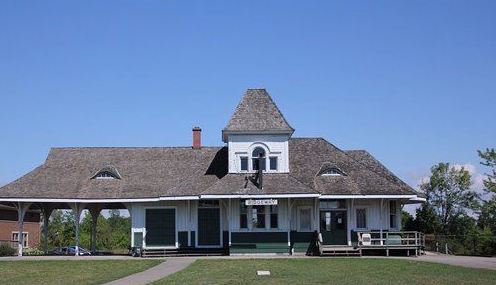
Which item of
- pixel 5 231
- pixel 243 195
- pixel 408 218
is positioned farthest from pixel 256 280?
pixel 5 231

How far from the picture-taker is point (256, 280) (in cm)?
1986

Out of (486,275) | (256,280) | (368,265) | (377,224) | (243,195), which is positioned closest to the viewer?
(256,280)

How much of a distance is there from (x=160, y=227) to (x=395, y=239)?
12.6 meters

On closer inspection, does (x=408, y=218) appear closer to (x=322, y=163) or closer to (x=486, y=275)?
(x=322, y=163)

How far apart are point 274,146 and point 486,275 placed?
16.5m

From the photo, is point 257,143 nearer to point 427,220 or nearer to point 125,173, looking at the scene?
point 125,173

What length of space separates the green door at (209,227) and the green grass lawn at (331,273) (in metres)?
8.66

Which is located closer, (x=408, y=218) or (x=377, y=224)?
(x=377, y=224)

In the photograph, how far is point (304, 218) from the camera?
117 ft

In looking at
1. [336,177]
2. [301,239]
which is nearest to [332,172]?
[336,177]

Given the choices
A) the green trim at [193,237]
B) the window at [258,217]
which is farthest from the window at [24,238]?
the window at [258,217]

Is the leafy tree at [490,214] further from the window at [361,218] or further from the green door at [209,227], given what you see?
the green door at [209,227]

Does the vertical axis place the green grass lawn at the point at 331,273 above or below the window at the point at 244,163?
below

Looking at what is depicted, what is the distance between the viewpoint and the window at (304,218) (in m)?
35.6
